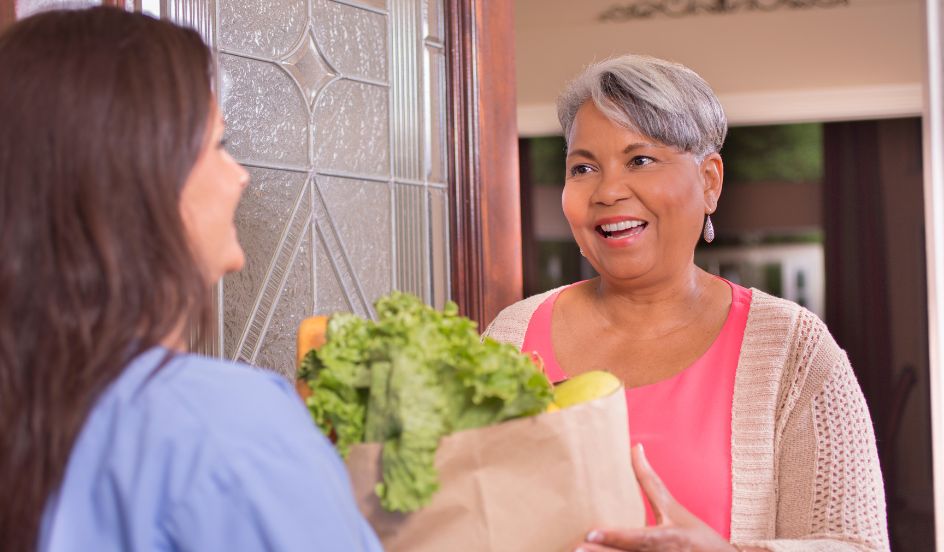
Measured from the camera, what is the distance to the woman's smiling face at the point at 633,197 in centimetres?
167

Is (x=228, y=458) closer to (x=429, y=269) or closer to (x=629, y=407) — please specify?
(x=629, y=407)

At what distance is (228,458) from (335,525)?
107mm

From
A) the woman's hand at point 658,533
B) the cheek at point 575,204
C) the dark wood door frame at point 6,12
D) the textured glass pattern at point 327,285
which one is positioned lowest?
the woman's hand at point 658,533

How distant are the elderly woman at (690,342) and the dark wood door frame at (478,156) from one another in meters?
0.16

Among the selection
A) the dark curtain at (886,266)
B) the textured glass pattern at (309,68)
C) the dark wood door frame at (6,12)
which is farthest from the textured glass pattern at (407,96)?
the dark curtain at (886,266)

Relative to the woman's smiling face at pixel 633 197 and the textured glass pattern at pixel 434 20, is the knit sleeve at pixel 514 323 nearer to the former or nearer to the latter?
the woman's smiling face at pixel 633 197

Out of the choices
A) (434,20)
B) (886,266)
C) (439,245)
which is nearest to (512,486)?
(439,245)

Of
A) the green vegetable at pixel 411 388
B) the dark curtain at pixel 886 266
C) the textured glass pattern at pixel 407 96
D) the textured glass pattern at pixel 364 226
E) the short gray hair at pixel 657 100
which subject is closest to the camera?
the green vegetable at pixel 411 388

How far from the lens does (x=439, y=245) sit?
77.0 inches

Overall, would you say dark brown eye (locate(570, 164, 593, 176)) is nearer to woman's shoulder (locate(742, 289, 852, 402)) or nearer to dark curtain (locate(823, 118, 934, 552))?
woman's shoulder (locate(742, 289, 852, 402))

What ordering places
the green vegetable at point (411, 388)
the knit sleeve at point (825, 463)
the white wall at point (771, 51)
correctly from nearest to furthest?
the green vegetable at point (411, 388)
the knit sleeve at point (825, 463)
the white wall at point (771, 51)

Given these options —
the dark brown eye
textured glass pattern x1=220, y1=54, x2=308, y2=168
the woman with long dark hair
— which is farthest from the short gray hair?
the woman with long dark hair

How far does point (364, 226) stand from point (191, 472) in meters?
1.13

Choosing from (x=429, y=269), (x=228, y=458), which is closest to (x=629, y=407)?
(x=429, y=269)
